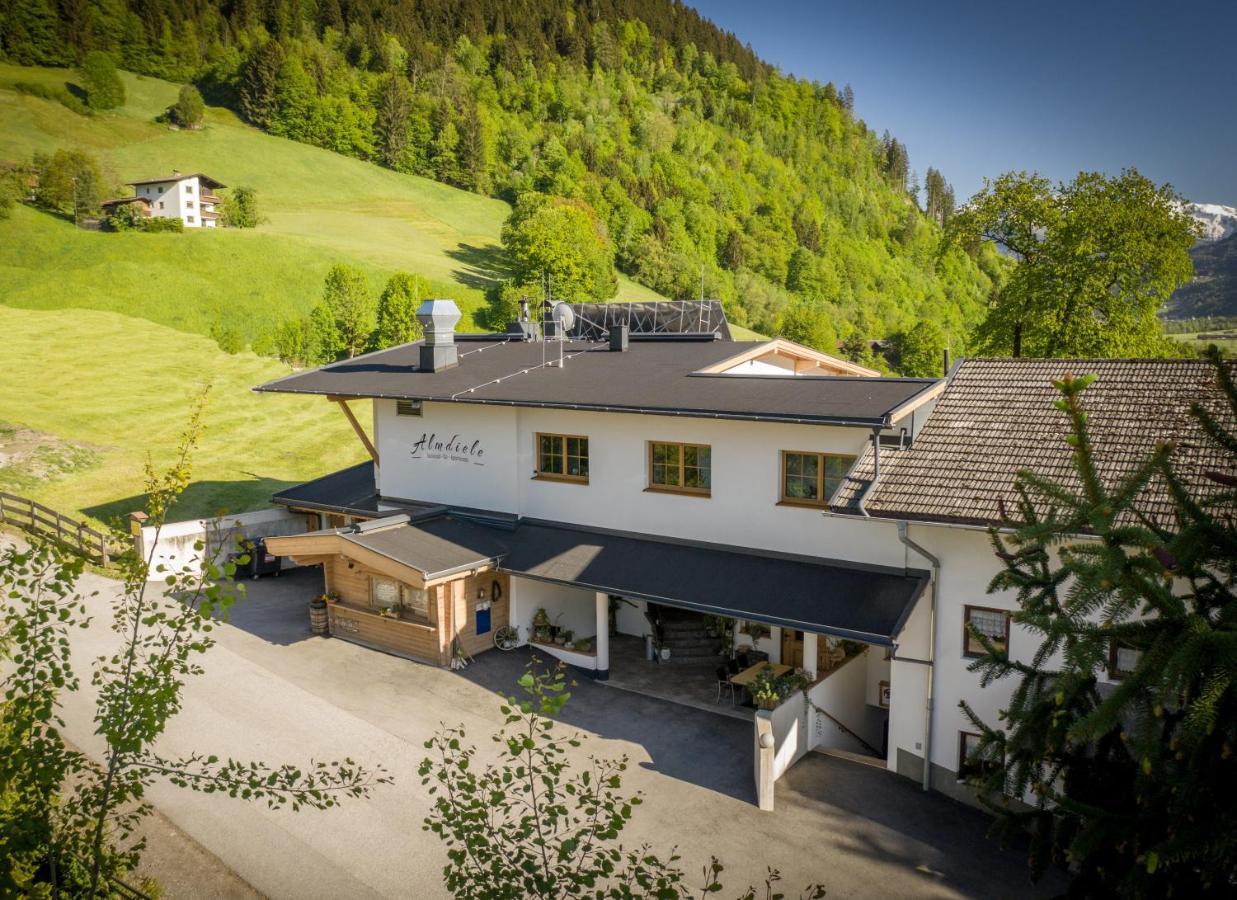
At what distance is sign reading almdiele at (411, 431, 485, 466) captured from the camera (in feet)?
70.9

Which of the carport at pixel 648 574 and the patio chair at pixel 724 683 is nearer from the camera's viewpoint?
the carport at pixel 648 574

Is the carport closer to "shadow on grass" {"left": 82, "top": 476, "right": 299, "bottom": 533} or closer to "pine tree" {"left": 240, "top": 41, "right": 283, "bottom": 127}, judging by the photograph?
"shadow on grass" {"left": 82, "top": 476, "right": 299, "bottom": 533}

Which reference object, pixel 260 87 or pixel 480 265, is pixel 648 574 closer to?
pixel 480 265

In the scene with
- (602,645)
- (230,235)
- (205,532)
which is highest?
(230,235)

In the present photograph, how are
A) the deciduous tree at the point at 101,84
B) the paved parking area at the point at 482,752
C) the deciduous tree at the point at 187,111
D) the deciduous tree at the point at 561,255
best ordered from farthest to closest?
1. the deciduous tree at the point at 187,111
2. the deciduous tree at the point at 101,84
3. the deciduous tree at the point at 561,255
4. the paved parking area at the point at 482,752

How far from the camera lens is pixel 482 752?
15234 mm

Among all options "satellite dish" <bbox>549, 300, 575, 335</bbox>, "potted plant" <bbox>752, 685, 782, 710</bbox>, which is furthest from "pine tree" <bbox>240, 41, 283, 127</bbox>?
"potted plant" <bbox>752, 685, 782, 710</bbox>

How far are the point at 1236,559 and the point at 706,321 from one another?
1149 inches

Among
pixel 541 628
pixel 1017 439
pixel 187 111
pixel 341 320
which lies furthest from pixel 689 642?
pixel 187 111

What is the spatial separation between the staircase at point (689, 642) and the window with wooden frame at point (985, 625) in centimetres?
686

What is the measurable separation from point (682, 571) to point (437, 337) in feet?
35.6

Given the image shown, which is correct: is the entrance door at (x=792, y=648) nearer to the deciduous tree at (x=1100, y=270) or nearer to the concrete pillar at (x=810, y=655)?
the concrete pillar at (x=810, y=655)

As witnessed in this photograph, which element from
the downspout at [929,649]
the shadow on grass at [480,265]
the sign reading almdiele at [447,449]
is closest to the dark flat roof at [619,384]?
the sign reading almdiele at [447,449]

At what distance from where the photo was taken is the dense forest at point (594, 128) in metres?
120
